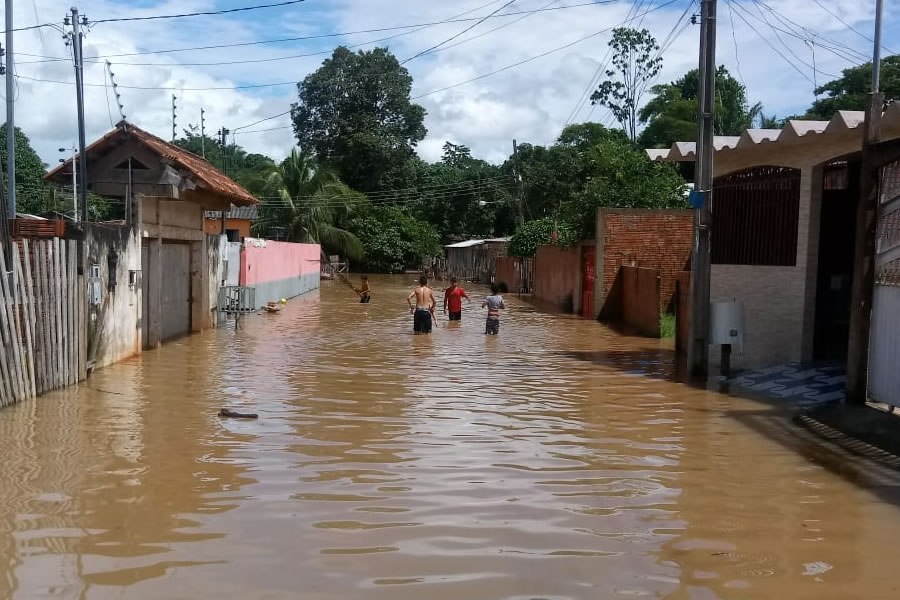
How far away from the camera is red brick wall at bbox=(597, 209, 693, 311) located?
995 inches

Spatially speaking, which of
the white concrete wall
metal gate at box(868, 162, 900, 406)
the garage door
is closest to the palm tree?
the garage door

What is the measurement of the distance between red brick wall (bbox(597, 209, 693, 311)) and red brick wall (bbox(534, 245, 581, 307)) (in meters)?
3.00

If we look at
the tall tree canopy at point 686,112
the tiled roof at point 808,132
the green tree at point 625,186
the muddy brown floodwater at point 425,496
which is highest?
the tall tree canopy at point 686,112

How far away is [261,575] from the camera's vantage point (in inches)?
199

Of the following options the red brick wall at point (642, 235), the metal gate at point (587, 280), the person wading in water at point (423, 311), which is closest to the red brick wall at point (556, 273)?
the metal gate at point (587, 280)

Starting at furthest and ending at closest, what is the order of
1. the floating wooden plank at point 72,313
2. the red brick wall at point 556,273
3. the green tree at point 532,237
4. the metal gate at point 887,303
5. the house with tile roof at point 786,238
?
the green tree at point 532,237, the red brick wall at point 556,273, the house with tile roof at point 786,238, the floating wooden plank at point 72,313, the metal gate at point 887,303

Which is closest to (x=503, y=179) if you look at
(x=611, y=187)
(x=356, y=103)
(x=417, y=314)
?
(x=356, y=103)

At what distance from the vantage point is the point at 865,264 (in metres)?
9.73

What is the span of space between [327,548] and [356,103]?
58.0m

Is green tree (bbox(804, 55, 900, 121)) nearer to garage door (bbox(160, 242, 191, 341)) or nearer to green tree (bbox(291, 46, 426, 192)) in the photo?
green tree (bbox(291, 46, 426, 192))

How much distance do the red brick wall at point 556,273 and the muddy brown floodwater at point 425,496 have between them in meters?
16.7

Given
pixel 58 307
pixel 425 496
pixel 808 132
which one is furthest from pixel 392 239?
pixel 425 496

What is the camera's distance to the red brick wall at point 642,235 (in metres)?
25.3

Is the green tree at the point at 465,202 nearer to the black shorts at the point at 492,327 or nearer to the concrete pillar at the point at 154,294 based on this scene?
the black shorts at the point at 492,327
